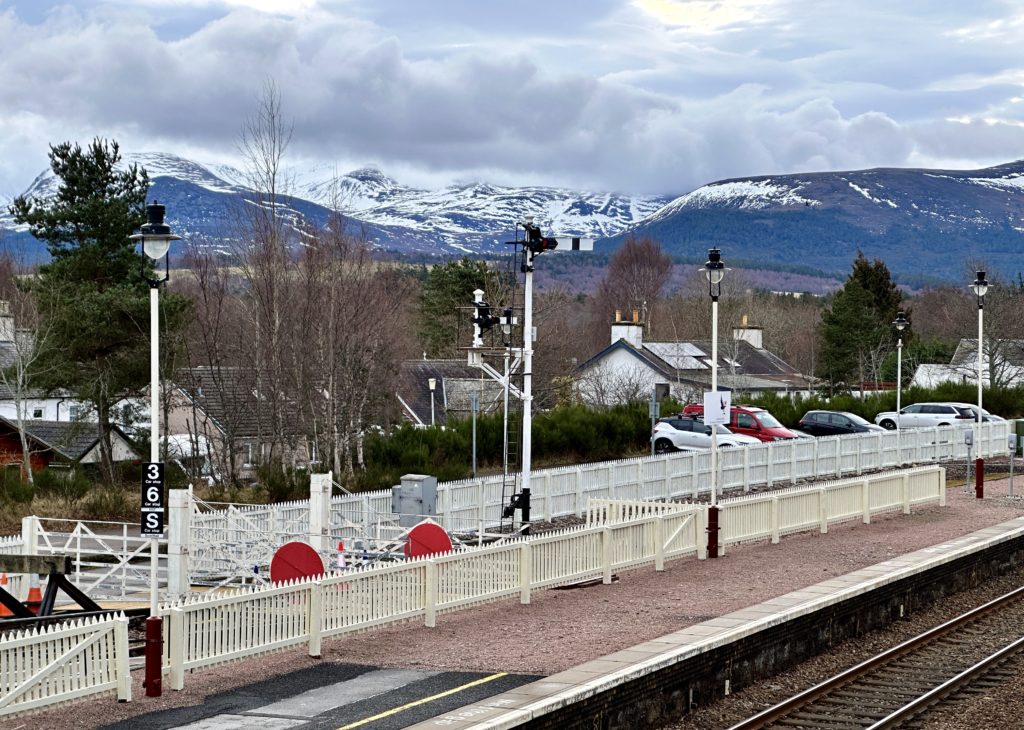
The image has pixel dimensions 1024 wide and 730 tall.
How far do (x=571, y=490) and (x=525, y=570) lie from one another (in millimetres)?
14118

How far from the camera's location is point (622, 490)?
34.7m

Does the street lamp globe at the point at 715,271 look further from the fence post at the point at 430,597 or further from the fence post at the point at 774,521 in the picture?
the fence post at the point at 430,597

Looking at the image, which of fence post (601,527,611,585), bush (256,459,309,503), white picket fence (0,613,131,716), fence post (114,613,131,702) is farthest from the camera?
bush (256,459,309,503)

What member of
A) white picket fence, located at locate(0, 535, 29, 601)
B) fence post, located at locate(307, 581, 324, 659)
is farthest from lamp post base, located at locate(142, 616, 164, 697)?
white picket fence, located at locate(0, 535, 29, 601)

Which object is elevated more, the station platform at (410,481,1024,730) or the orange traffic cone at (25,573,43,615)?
the station platform at (410,481,1024,730)

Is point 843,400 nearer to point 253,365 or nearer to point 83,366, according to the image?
point 253,365

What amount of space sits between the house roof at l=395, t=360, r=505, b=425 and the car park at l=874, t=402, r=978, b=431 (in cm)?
2009

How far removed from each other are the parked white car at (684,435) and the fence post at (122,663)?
33890 mm

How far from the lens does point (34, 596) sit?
68.2 ft

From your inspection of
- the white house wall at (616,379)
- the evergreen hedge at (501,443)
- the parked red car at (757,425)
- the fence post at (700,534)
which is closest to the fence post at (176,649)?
the fence post at (700,534)

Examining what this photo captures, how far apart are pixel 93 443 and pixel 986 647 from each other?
43.7 metres

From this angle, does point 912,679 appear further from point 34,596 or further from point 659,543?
point 34,596

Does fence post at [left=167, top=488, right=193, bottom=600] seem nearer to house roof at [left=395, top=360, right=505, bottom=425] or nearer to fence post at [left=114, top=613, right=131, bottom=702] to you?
fence post at [left=114, top=613, right=131, bottom=702]

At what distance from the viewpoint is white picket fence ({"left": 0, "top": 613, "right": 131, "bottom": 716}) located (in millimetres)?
12117
